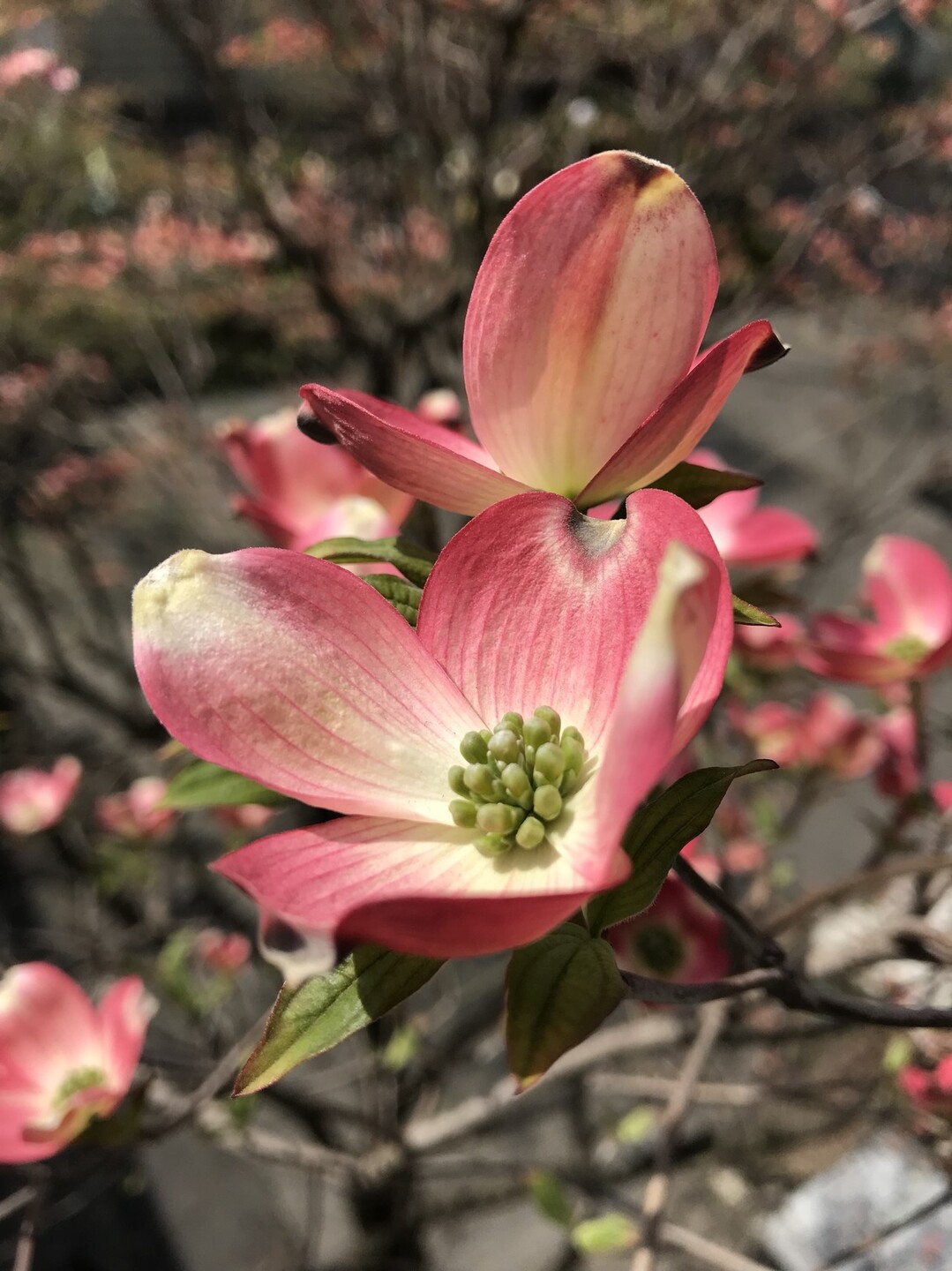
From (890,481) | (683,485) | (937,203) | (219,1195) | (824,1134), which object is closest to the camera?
(683,485)

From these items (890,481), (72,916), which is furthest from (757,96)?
(72,916)

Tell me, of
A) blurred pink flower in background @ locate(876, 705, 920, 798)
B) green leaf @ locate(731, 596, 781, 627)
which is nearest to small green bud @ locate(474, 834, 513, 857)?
green leaf @ locate(731, 596, 781, 627)

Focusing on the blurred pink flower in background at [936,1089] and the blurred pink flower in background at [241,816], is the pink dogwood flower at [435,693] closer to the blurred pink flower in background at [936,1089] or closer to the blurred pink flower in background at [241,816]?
the blurred pink flower in background at [936,1089]

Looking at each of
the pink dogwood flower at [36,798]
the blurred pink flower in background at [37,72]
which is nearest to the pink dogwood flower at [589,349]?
the pink dogwood flower at [36,798]

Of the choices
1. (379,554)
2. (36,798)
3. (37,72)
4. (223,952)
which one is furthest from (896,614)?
(37,72)

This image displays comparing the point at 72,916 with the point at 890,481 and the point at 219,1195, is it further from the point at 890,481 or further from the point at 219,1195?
the point at 890,481
